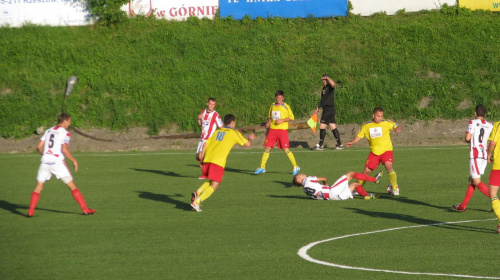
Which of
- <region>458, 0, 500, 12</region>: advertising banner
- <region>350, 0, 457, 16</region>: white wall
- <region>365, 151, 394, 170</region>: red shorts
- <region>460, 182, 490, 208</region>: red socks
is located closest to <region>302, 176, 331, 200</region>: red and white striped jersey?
<region>365, 151, 394, 170</region>: red shorts

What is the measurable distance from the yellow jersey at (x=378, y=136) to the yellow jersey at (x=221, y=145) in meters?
3.02

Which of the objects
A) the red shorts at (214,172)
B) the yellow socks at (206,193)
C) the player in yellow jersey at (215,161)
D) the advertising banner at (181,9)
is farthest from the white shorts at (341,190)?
the advertising banner at (181,9)

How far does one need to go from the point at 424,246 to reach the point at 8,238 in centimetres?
619

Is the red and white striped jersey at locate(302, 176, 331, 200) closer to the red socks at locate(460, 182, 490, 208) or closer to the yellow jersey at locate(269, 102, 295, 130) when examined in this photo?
the red socks at locate(460, 182, 490, 208)

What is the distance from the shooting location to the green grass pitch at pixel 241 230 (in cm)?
1030

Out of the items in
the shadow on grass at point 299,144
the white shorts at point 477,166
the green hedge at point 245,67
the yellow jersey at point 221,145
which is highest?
the green hedge at point 245,67

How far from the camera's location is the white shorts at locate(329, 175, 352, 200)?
1605cm

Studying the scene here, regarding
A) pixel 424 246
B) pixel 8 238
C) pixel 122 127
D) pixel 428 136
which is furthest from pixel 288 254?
pixel 122 127

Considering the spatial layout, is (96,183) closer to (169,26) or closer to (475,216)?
(475,216)

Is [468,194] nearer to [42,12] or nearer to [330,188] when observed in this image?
[330,188]

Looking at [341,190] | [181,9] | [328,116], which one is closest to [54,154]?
[341,190]

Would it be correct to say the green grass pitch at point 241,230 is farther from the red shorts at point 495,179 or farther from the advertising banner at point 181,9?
the advertising banner at point 181,9

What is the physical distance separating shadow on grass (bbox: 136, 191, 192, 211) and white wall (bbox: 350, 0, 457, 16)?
21722mm

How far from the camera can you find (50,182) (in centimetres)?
2006
